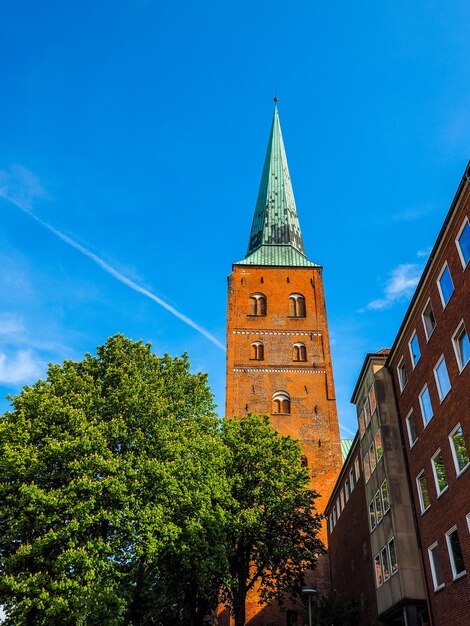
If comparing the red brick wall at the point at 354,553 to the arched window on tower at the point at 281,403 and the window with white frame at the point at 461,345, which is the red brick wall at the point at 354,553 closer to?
the arched window on tower at the point at 281,403

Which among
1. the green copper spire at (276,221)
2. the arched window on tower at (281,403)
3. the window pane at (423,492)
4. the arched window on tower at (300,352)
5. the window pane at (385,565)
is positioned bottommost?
the window pane at (385,565)

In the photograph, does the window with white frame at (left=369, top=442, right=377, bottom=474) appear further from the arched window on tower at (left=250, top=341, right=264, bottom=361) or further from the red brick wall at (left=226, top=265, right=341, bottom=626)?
the arched window on tower at (left=250, top=341, right=264, bottom=361)

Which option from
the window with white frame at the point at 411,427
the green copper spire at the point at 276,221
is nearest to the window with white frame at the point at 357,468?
the window with white frame at the point at 411,427

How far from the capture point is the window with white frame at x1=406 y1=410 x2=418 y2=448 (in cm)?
2001

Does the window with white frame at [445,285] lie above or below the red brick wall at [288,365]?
below

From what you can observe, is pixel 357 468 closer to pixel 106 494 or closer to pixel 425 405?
pixel 425 405

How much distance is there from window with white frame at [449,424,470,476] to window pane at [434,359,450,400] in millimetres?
1253

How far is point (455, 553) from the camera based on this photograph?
52.7 feet

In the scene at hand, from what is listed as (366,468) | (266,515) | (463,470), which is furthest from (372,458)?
(463,470)

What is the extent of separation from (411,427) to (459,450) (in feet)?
15.1

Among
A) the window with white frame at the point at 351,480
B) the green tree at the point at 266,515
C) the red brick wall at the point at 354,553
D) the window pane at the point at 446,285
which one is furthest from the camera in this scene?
the window with white frame at the point at 351,480

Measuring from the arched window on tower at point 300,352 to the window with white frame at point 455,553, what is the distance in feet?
99.3

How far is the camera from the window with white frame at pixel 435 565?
17266 millimetres

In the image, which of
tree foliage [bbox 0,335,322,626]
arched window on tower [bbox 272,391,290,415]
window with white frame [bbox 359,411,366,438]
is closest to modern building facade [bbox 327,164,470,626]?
window with white frame [bbox 359,411,366,438]
